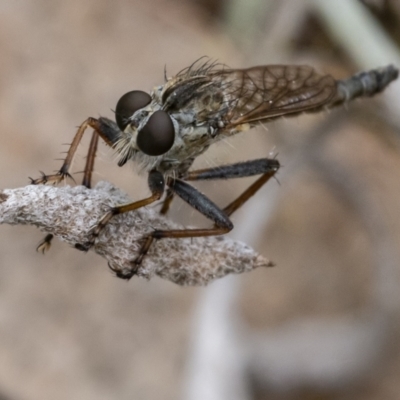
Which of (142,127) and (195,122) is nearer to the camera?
(142,127)

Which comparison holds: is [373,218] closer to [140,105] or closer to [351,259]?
[351,259]

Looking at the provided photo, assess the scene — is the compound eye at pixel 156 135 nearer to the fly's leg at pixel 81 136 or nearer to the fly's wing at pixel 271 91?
the fly's leg at pixel 81 136

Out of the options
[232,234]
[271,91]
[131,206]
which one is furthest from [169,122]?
[232,234]

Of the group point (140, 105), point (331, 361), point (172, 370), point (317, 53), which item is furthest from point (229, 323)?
point (317, 53)

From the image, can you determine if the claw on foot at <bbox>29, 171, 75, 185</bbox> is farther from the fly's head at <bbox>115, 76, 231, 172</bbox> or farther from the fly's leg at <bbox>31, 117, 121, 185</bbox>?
the fly's head at <bbox>115, 76, 231, 172</bbox>

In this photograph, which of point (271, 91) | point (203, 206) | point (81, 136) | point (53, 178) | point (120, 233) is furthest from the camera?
point (271, 91)

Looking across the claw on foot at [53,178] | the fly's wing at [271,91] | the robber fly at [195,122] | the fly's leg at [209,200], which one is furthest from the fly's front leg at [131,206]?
the fly's wing at [271,91]

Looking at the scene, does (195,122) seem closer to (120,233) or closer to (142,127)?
(142,127)
